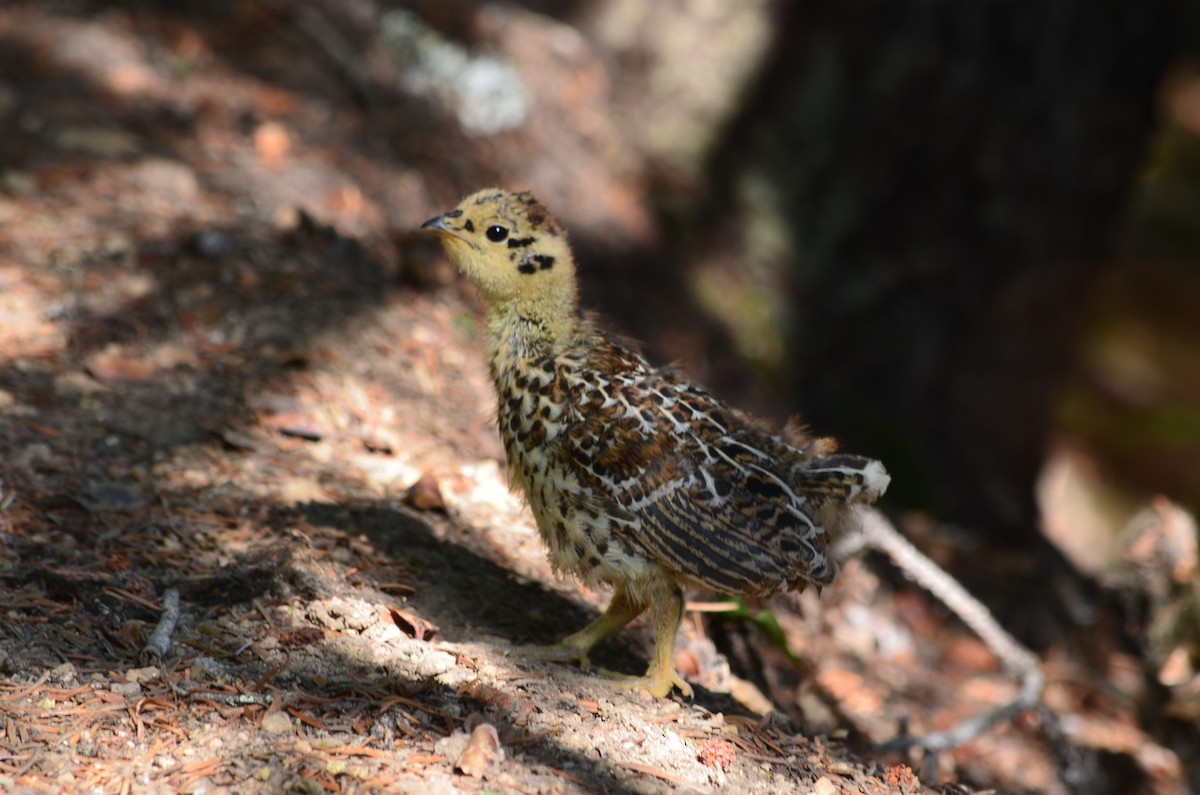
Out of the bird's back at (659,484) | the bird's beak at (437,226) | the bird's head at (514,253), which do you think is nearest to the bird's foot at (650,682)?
the bird's back at (659,484)

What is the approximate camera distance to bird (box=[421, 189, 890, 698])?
3.96 metres

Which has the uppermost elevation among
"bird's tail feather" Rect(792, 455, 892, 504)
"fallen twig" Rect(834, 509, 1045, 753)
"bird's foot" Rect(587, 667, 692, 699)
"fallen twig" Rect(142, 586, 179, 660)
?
"fallen twig" Rect(834, 509, 1045, 753)

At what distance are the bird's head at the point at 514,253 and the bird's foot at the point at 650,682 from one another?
52.5 inches

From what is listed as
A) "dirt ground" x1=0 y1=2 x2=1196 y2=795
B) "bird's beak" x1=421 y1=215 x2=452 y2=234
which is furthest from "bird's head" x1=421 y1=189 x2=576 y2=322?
"dirt ground" x1=0 y1=2 x2=1196 y2=795

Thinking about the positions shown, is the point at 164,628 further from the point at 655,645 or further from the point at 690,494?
the point at 690,494

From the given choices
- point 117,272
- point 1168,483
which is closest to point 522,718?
point 117,272

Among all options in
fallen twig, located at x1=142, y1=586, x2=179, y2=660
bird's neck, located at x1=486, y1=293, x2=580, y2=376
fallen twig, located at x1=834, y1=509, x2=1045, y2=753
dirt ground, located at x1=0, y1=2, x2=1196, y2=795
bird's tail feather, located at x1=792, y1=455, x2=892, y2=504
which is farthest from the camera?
fallen twig, located at x1=834, y1=509, x2=1045, y2=753

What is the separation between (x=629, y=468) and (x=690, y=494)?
0.75ft

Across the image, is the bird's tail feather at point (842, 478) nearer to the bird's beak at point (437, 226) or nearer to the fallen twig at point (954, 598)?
the fallen twig at point (954, 598)

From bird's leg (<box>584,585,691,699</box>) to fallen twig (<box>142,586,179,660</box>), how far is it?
4.68 ft

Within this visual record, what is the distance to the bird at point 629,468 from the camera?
3.96 meters

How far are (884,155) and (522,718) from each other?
5.82m

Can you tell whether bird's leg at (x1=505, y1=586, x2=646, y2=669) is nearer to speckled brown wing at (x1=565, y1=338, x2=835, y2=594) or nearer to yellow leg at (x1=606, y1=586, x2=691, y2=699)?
yellow leg at (x1=606, y1=586, x2=691, y2=699)

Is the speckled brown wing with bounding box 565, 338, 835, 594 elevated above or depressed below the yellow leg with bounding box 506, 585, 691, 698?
above
